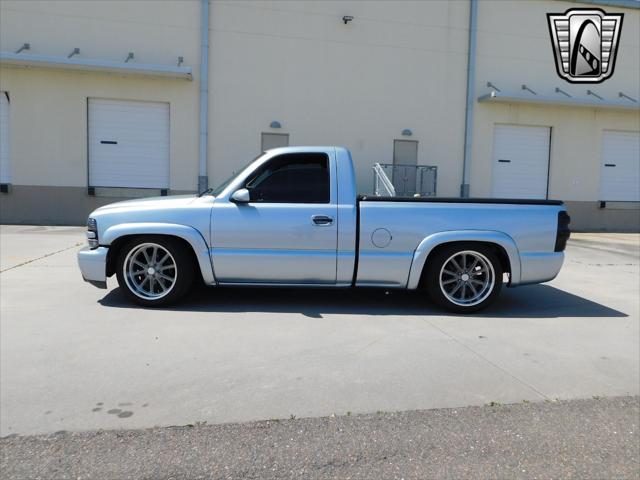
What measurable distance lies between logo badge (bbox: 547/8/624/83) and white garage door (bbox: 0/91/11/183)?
17.7 metres

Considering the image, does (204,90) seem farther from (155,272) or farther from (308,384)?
(308,384)

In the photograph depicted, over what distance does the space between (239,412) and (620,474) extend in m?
2.23

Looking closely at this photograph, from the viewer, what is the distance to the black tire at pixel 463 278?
5.82m

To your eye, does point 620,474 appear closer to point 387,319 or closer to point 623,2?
point 387,319

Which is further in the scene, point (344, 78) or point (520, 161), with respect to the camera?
point (520, 161)

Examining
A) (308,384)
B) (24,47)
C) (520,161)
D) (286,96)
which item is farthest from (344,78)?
(308,384)

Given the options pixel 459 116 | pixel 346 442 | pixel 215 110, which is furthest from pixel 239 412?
pixel 459 116

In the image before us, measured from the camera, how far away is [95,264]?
18.5 feet

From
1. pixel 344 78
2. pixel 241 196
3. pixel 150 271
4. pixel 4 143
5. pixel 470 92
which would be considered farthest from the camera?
pixel 470 92

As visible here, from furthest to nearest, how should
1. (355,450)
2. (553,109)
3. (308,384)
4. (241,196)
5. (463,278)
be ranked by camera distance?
(553,109), (463,278), (241,196), (308,384), (355,450)

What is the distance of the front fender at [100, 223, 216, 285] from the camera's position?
5590mm

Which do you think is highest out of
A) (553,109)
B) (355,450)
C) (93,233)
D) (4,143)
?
(553,109)

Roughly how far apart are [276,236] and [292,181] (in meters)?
0.68

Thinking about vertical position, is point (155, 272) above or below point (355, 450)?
above
